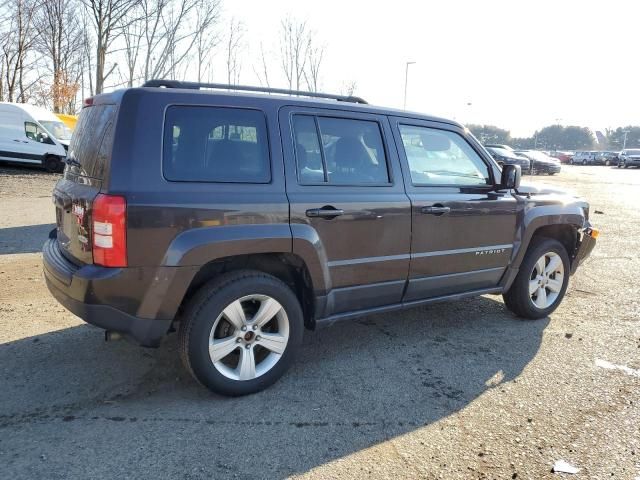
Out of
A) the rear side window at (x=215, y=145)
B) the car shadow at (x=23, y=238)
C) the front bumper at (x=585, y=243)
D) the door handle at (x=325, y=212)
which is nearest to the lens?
the rear side window at (x=215, y=145)

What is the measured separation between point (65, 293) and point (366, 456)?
2021mm

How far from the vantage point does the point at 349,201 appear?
369cm

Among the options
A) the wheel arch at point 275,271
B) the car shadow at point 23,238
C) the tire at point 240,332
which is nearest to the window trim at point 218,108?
the wheel arch at point 275,271

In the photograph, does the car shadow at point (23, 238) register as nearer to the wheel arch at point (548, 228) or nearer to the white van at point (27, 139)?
the wheel arch at point (548, 228)

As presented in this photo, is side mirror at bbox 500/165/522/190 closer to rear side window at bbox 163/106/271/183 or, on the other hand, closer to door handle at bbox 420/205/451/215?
door handle at bbox 420/205/451/215

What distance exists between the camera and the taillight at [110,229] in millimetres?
2906

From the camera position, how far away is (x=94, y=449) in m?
2.80

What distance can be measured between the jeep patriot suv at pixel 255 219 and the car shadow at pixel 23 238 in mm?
3933

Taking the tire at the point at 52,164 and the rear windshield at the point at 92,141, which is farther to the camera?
the tire at the point at 52,164

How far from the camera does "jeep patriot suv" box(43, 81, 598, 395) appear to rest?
303 cm

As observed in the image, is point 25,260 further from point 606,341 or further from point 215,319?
point 606,341

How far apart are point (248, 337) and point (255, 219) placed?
2.52 feet

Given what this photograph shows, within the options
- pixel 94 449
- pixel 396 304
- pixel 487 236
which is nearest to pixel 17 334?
pixel 94 449

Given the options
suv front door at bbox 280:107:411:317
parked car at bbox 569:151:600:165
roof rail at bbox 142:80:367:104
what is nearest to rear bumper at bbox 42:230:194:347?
suv front door at bbox 280:107:411:317
